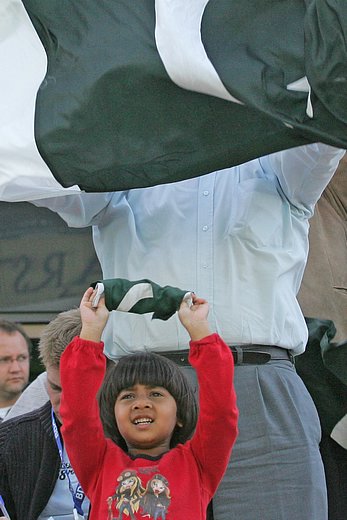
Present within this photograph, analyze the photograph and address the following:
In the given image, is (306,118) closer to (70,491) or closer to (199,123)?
(199,123)

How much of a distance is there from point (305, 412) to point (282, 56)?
43.1 inches

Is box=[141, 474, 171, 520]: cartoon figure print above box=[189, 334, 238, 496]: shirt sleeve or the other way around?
the other way around

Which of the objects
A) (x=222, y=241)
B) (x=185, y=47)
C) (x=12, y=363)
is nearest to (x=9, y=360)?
(x=12, y=363)

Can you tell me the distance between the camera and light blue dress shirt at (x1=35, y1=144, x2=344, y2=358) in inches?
126

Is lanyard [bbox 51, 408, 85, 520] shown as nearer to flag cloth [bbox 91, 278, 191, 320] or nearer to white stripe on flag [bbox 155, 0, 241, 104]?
flag cloth [bbox 91, 278, 191, 320]

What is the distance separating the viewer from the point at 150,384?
3.03 metres

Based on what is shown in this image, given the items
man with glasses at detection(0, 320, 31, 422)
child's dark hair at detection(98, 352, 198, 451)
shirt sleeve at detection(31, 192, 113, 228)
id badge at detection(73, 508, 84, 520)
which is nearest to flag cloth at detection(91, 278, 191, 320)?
child's dark hair at detection(98, 352, 198, 451)

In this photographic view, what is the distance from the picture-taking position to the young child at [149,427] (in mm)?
2816

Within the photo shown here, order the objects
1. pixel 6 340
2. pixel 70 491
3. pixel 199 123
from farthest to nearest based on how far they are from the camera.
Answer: pixel 6 340, pixel 70 491, pixel 199 123

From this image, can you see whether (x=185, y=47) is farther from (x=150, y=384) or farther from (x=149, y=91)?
(x=150, y=384)

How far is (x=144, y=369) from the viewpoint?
3043mm

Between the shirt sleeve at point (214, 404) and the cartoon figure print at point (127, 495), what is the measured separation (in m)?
0.19

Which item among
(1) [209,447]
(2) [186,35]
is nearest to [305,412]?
(1) [209,447]

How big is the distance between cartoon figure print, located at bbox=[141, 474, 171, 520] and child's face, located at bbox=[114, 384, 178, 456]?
14 cm
